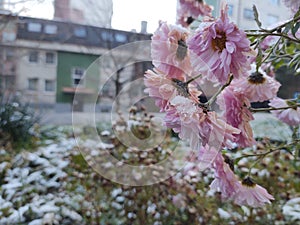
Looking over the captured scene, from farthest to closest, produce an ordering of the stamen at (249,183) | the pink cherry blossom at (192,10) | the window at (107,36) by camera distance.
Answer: the window at (107,36) < the pink cherry blossom at (192,10) < the stamen at (249,183)

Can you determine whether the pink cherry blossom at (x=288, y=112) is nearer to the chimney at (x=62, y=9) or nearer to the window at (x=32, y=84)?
the chimney at (x=62, y=9)

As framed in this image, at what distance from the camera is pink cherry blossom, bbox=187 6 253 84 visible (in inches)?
10.5

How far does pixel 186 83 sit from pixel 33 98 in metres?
1.73

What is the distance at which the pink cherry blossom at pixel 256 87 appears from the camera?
358 millimetres

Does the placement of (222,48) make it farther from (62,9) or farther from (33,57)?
(33,57)

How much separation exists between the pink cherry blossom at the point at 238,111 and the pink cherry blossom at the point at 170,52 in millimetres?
48

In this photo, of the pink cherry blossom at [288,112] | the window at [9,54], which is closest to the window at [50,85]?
the window at [9,54]

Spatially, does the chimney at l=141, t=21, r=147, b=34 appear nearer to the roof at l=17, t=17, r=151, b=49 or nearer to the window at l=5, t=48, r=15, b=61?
the roof at l=17, t=17, r=151, b=49

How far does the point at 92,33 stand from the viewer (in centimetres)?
183

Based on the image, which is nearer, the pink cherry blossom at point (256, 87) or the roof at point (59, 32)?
the pink cherry blossom at point (256, 87)

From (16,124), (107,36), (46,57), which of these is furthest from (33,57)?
(107,36)

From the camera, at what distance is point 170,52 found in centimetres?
33

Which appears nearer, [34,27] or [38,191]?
[38,191]

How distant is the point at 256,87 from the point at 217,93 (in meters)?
0.07
